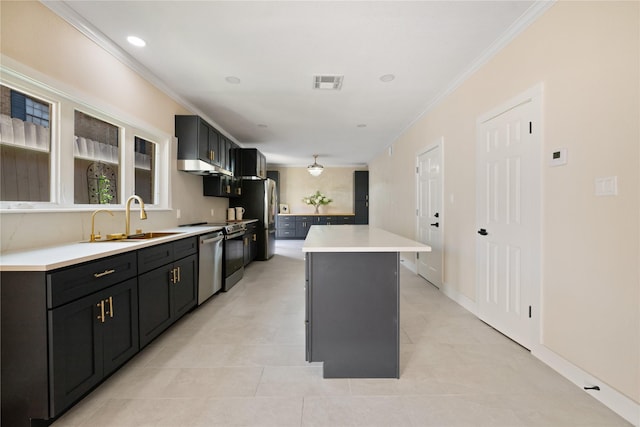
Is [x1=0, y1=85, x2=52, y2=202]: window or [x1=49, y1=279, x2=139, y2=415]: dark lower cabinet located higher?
[x1=0, y1=85, x2=52, y2=202]: window

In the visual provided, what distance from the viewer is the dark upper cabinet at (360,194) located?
934 cm

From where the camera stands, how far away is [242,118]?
456 centimetres

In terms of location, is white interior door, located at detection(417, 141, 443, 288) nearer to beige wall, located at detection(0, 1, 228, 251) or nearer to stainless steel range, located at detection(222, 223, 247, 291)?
stainless steel range, located at detection(222, 223, 247, 291)

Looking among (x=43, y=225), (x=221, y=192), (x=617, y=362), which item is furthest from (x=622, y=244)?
(x=221, y=192)

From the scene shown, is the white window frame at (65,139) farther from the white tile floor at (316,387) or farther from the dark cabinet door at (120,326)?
the white tile floor at (316,387)

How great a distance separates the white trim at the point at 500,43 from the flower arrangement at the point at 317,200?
6.01 metres

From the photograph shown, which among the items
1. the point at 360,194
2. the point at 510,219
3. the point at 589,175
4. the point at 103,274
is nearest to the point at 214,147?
the point at 103,274

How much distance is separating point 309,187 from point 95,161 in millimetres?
7464

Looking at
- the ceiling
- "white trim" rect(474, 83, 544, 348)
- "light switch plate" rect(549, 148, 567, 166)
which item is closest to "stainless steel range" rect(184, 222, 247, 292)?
the ceiling

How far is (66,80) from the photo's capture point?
209cm

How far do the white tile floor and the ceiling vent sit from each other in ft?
9.00

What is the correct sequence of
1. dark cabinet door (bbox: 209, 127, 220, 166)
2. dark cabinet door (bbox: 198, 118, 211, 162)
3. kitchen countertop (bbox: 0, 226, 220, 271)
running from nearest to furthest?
kitchen countertop (bbox: 0, 226, 220, 271)
dark cabinet door (bbox: 198, 118, 211, 162)
dark cabinet door (bbox: 209, 127, 220, 166)

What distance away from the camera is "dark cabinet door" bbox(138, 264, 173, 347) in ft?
6.84

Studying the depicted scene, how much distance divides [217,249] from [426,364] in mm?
2739
